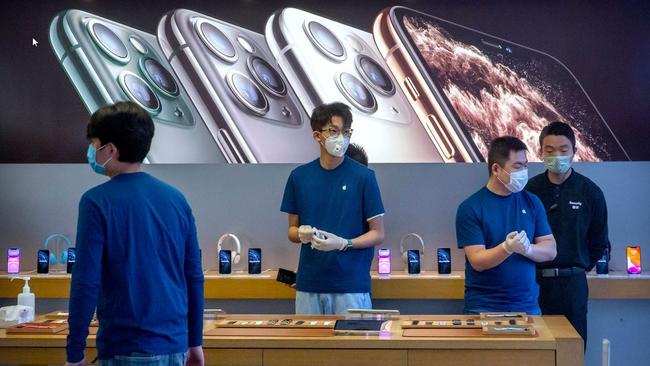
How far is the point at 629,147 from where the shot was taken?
5293mm

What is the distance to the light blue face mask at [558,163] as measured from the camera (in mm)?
4377

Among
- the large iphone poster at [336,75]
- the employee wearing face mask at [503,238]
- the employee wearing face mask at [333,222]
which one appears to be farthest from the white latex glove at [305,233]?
the large iphone poster at [336,75]

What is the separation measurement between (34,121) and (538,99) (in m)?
3.13

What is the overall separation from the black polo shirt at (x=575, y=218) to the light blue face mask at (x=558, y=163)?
8 centimetres

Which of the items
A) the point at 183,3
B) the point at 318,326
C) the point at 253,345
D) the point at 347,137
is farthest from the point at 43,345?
the point at 183,3

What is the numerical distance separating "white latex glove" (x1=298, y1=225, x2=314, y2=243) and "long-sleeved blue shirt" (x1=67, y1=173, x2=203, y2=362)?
136cm

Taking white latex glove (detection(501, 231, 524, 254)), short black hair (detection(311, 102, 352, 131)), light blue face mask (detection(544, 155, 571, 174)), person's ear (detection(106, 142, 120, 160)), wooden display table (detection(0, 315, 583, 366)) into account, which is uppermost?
short black hair (detection(311, 102, 352, 131))

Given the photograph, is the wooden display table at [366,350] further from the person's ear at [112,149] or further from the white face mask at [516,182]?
the person's ear at [112,149]

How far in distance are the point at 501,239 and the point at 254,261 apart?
1980 millimetres

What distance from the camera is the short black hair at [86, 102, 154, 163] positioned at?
2584mm

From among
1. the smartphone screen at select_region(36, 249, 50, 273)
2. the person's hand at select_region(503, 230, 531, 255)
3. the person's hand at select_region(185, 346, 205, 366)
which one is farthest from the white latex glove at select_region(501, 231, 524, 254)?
the smartphone screen at select_region(36, 249, 50, 273)

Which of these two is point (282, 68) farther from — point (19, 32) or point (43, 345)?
point (43, 345)

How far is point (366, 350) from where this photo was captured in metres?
3.12

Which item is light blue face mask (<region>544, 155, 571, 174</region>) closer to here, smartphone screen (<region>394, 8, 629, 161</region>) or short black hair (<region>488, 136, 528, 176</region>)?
short black hair (<region>488, 136, 528, 176</region>)
